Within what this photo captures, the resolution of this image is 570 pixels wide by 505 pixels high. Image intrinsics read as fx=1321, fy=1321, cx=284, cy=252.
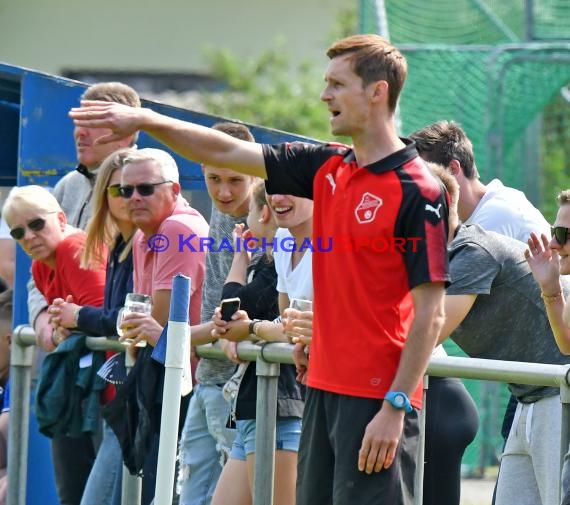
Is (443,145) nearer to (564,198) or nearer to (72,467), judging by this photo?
(564,198)

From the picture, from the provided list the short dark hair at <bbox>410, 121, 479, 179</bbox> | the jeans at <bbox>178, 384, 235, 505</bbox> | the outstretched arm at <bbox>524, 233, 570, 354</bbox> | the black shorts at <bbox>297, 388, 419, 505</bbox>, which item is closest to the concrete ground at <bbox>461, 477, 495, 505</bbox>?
the jeans at <bbox>178, 384, 235, 505</bbox>

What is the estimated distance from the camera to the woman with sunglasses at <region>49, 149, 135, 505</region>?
5867 millimetres

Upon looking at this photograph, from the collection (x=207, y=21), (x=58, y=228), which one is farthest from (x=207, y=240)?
(x=207, y=21)

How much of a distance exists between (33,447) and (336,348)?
11.0 ft

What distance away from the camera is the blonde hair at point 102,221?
6.07m

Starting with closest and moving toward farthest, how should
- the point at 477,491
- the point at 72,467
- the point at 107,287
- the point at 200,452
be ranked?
the point at 200,452 → the point at 107,287 → the point at 72,467 → the point at 477,491

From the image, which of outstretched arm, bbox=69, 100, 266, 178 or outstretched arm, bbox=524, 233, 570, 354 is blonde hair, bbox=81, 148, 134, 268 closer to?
outstretched arm, bbox=69, 100, 266, 178

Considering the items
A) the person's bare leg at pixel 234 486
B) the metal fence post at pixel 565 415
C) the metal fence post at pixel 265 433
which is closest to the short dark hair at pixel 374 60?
the metal fence post at pixel 565 415

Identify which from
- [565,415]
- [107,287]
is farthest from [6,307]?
[565,415]

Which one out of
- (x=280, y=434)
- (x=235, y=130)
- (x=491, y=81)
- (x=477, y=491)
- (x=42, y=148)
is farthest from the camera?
(x=491, y=81)

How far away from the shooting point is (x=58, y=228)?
21.3 feet

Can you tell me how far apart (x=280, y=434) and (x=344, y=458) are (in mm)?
1138

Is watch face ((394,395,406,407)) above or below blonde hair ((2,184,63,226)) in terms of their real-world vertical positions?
below

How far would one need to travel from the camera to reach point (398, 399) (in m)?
3.93
